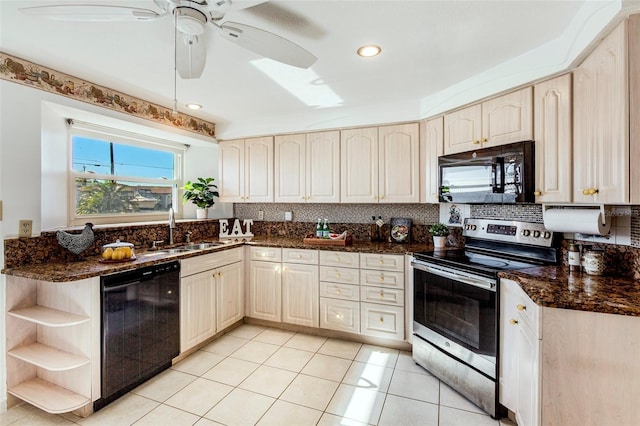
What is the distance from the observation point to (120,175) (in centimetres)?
316

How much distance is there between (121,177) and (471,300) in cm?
343

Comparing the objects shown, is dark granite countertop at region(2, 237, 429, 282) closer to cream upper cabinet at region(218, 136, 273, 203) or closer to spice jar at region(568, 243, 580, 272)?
cream upper cabinet at region(218, 136, 273, 203)

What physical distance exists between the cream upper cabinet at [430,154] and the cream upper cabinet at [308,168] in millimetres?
871

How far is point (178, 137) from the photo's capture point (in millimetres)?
3393

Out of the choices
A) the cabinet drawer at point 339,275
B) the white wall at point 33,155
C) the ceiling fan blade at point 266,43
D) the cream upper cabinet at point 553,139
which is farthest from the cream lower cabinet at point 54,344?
the cream upper cabinet at point 553,139

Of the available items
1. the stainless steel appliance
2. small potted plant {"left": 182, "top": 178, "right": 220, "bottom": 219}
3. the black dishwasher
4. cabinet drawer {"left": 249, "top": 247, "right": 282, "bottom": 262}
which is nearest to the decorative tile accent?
small potted plant {"left": 182, "top": 178, "right": 220, "bottom": 219}

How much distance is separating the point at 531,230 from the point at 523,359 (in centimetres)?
101

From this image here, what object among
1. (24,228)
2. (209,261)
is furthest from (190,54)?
(209,261)

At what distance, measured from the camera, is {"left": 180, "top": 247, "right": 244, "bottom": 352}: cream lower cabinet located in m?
2.62

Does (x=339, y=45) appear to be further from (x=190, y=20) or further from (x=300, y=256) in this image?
(x=300, y=256)

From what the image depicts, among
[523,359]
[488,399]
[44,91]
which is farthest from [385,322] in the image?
[44,91]

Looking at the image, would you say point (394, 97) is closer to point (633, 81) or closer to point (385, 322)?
point (633, 81)

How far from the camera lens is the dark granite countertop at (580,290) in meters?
1.30

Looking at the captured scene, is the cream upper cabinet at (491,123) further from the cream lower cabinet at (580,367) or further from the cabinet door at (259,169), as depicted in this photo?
the cabinet door at (259,169)
